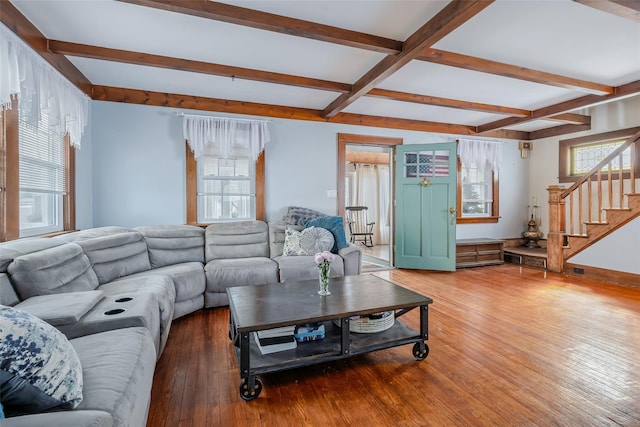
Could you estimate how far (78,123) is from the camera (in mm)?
3057

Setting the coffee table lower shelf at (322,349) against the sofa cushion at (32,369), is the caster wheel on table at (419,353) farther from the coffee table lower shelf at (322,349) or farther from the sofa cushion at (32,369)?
the sofa cushion at (32,369)

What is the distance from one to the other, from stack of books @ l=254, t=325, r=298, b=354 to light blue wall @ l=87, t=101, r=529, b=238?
2582 mm

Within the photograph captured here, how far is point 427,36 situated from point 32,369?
281 cm

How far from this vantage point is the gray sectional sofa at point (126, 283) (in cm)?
115

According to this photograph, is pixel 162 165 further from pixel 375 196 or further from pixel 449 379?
pixel 375 196

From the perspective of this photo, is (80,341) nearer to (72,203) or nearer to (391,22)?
(72,203)

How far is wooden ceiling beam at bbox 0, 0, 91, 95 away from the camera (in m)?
2.10

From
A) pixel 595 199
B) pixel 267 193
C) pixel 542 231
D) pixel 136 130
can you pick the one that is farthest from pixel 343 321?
pixel 542 231

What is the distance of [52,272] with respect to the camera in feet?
6.33

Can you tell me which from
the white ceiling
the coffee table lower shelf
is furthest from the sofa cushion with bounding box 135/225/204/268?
the white ceiling

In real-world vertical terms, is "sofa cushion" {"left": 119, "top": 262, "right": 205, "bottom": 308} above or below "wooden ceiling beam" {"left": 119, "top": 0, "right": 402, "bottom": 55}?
below

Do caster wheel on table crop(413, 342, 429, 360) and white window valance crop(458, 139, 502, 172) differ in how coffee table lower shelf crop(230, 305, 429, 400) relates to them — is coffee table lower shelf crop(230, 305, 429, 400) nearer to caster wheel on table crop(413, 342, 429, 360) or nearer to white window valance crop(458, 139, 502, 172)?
caster wheel on table crop(413, 342, 429, 360)

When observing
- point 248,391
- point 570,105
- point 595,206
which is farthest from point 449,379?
point 595,206

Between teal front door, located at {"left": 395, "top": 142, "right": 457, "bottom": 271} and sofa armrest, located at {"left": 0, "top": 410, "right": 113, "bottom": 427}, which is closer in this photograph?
sofa armrest, located at {"left": 0, "top": 410, "right": 113, "bottom": 427}
